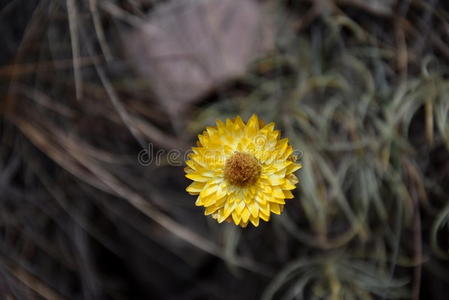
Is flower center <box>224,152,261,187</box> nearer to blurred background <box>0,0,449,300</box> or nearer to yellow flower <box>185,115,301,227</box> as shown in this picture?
yellow flower <box>185,115,301,227</box>

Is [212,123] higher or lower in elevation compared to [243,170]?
higher

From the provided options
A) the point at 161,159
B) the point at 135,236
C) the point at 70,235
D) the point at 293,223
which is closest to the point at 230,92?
the point at 161,159

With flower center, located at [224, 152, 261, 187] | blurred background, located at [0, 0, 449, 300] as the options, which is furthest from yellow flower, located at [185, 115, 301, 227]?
blurred background, located at [0, 0, 449, 300]

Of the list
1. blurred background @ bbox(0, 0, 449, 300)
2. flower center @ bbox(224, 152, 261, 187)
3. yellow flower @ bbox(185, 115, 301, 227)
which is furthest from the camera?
blurred background @ bbox(0, 0, 449, 300)

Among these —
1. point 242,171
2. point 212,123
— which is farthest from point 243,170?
point 212,123

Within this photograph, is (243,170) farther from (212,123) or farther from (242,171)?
(212,123)

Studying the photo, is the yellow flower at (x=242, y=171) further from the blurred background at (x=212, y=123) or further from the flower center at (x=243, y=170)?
the blurred background at (x=212, y=123)
